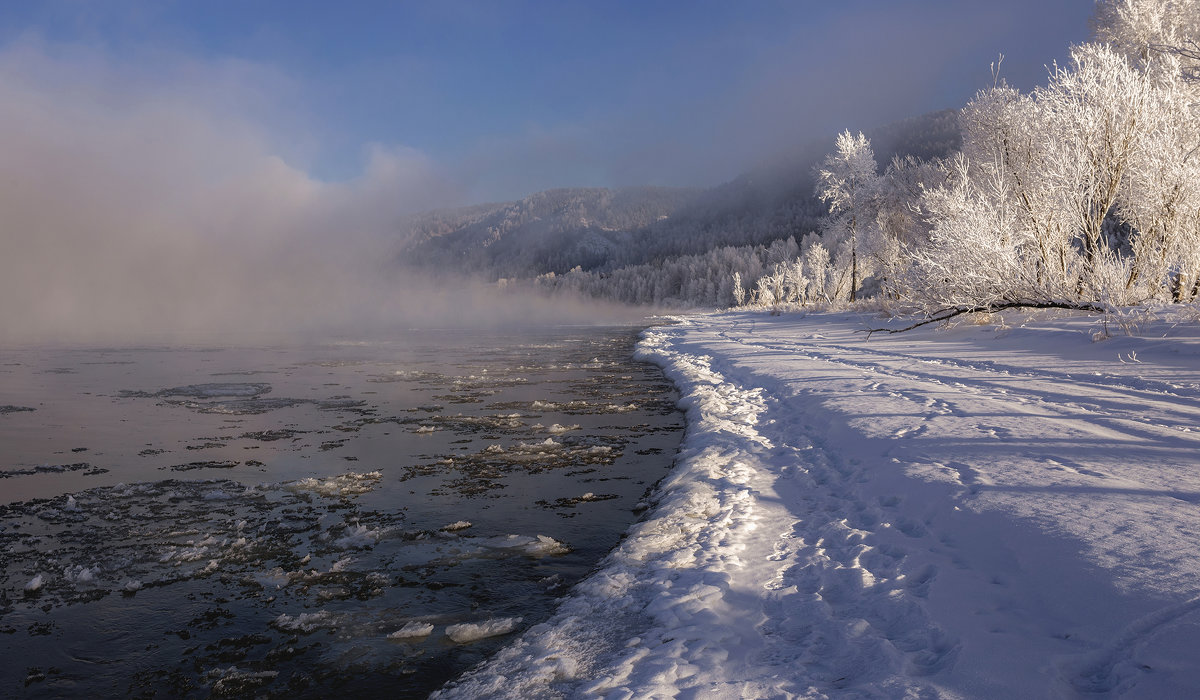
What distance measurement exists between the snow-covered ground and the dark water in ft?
2.63

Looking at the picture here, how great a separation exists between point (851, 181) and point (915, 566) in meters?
37.4

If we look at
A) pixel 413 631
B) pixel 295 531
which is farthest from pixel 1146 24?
pixel 295 531

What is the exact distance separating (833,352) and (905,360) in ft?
11.9

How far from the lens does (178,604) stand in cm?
504

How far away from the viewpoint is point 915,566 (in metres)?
4.79

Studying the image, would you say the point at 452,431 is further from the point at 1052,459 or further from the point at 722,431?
the point at 1052,459

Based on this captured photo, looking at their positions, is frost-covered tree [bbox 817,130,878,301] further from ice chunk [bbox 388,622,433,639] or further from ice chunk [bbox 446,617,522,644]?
ice chunk [bbox 388,622,433,639]

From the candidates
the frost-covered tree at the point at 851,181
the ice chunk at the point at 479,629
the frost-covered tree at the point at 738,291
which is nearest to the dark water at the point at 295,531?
the ice chunk at the point at 479,629

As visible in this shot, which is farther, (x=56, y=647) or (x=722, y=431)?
(x=722, y=431)

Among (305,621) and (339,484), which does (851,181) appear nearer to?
(339,484)

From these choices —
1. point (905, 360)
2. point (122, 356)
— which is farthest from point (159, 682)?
point (122, 356)

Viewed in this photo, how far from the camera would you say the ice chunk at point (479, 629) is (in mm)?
4545

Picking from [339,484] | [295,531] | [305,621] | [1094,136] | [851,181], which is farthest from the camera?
[851,181]

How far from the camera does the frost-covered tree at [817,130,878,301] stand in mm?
36656
